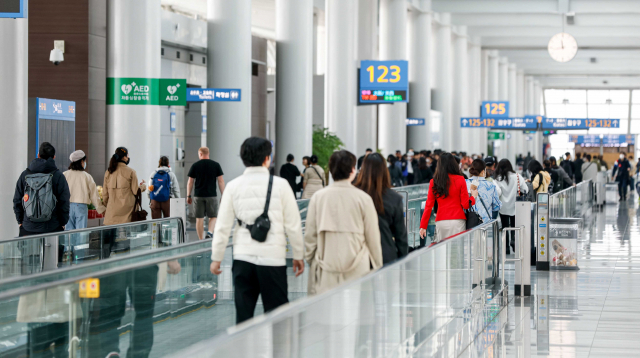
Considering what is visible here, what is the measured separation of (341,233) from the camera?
17.9ft

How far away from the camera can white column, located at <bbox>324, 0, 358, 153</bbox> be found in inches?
1069

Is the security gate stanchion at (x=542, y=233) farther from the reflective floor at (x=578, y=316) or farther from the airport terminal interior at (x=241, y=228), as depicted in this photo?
the reflective floor at (x=578, y=316)

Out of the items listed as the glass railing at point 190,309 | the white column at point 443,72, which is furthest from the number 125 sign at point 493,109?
the glass railing at point 190,309

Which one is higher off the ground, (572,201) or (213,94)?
(213,94)

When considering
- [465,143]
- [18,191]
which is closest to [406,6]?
[465,143]

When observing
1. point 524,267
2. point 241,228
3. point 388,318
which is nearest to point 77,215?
point 524,267

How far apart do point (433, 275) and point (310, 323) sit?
8.52 feet

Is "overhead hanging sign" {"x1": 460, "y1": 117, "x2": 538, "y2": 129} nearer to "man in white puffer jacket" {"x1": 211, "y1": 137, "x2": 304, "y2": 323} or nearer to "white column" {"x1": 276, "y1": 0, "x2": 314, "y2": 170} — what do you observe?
"white column" {"x1": 276, "y1": 0, "x2": 314, "y2": 170}

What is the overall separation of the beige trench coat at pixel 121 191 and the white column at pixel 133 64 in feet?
14.7

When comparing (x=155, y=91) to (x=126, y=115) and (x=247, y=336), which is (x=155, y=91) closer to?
(x=126, y=115)

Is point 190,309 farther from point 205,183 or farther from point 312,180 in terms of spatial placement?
point 312,180

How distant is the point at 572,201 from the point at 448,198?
10275 millimetres

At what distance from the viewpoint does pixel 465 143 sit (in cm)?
4756

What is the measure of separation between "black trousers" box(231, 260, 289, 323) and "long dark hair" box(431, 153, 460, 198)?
3551 mm
